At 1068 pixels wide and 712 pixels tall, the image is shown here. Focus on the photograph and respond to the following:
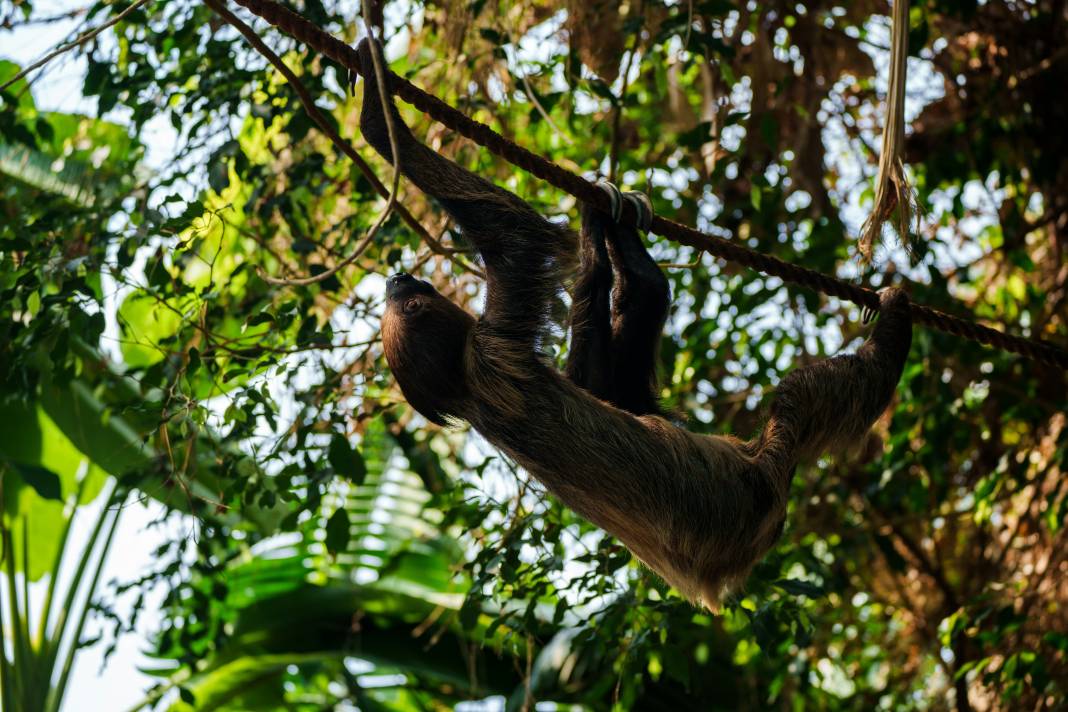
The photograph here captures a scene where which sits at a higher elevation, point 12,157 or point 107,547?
point 12,157

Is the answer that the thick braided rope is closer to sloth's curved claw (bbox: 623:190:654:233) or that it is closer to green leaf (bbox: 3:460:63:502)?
sloth's curved claw (bbox: 623:190:654:233)

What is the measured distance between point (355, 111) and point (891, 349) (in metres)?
3.41

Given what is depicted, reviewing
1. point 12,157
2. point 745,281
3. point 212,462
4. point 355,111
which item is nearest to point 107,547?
point 212,462

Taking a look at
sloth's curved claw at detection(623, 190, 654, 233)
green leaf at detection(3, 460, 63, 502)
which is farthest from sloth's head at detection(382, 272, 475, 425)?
green leaf at detection(3, 460, 63, 502)

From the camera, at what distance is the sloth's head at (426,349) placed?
394 cm

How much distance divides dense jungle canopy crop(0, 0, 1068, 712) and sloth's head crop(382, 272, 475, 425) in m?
0.43

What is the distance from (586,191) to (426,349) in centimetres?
81

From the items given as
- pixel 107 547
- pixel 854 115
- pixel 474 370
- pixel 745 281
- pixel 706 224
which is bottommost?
pixel 474 370

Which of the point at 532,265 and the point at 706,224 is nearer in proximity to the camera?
the point at 532,265

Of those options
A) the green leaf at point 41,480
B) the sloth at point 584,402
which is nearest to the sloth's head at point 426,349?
the sloth at point 584,402

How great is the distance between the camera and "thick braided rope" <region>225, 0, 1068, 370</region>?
3.29 m

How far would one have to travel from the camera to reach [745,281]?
640 centimetres

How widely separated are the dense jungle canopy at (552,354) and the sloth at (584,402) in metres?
0.27

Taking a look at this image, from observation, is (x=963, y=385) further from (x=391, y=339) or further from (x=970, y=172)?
(x=391, y=339)
